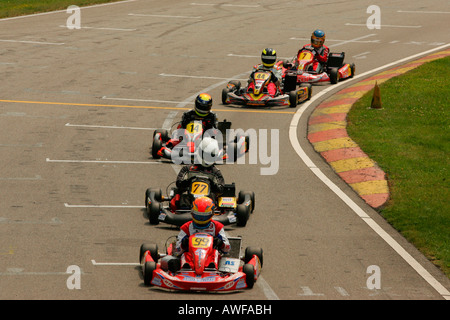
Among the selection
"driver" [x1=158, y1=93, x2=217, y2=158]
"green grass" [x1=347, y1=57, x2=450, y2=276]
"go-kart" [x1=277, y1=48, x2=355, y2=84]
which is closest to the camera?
"green grass" [x1=347, y1=57, x2=450, y2=276]

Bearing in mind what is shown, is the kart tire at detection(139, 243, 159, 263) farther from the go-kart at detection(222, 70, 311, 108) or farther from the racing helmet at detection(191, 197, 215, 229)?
the go-kart at detection(222, 70, 311, 108)

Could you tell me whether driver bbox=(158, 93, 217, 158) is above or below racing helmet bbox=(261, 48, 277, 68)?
below

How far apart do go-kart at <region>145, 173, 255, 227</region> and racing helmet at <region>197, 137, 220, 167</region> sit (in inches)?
9.9

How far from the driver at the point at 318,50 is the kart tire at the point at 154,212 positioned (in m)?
12.9

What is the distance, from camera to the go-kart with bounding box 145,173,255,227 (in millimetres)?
13172

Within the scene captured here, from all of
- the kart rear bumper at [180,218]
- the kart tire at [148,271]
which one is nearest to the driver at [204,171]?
the kart rear bumper at [180,218]

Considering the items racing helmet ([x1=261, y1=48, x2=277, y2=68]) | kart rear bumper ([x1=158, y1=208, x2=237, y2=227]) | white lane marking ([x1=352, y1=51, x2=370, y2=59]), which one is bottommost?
kart rear bumper ([x1=158, y1=208, x2=237, y2=227])

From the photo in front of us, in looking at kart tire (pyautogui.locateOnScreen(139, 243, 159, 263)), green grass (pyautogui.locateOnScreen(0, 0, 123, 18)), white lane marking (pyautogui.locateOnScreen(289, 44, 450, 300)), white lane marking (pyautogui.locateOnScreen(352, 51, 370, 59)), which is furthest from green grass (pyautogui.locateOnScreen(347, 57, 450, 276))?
green grass (pyautogui.locateOnScreen(0, 0, 123, 18))

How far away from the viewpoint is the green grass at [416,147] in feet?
44.4

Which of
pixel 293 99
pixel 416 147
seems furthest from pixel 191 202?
pixel 293 99

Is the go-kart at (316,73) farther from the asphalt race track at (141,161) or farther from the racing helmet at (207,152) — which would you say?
the racing helmet at (207,152)

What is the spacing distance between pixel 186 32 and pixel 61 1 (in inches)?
391

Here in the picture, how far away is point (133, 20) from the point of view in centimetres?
3616

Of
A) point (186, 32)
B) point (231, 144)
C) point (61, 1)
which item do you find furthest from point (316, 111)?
point (61, 1)
